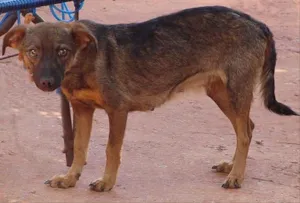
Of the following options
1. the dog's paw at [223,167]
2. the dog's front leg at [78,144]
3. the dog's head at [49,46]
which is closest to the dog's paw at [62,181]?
the dog's front leg at [78,144]

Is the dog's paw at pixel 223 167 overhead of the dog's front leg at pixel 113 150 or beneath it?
beneath

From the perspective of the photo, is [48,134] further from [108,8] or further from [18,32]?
[108,8]

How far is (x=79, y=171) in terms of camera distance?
640 centimetres

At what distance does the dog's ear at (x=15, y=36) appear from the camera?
5711mm

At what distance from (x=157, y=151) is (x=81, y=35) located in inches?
78.9

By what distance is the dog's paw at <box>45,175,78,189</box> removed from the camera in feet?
20.6

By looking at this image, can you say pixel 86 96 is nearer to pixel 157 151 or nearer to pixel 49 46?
pixel 49 46

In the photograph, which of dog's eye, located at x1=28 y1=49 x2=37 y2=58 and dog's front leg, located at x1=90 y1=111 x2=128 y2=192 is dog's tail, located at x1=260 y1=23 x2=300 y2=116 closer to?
dog's front leg, located at x1=90 y1=111 x2=128 y2=192

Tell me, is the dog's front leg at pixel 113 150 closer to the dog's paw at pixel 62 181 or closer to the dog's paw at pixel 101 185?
the dog's paw at pixel 101 185

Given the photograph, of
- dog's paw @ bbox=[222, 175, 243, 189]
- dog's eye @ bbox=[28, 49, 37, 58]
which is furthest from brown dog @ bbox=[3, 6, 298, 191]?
dog's eye @ bbox=[28, 49, 37, 58]

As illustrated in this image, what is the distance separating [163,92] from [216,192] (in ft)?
3.04

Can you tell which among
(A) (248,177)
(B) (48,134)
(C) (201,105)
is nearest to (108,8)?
(C) (201,105)

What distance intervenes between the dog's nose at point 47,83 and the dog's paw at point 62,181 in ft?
3.66

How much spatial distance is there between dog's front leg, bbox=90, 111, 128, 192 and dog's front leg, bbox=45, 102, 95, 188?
0.66 ft
